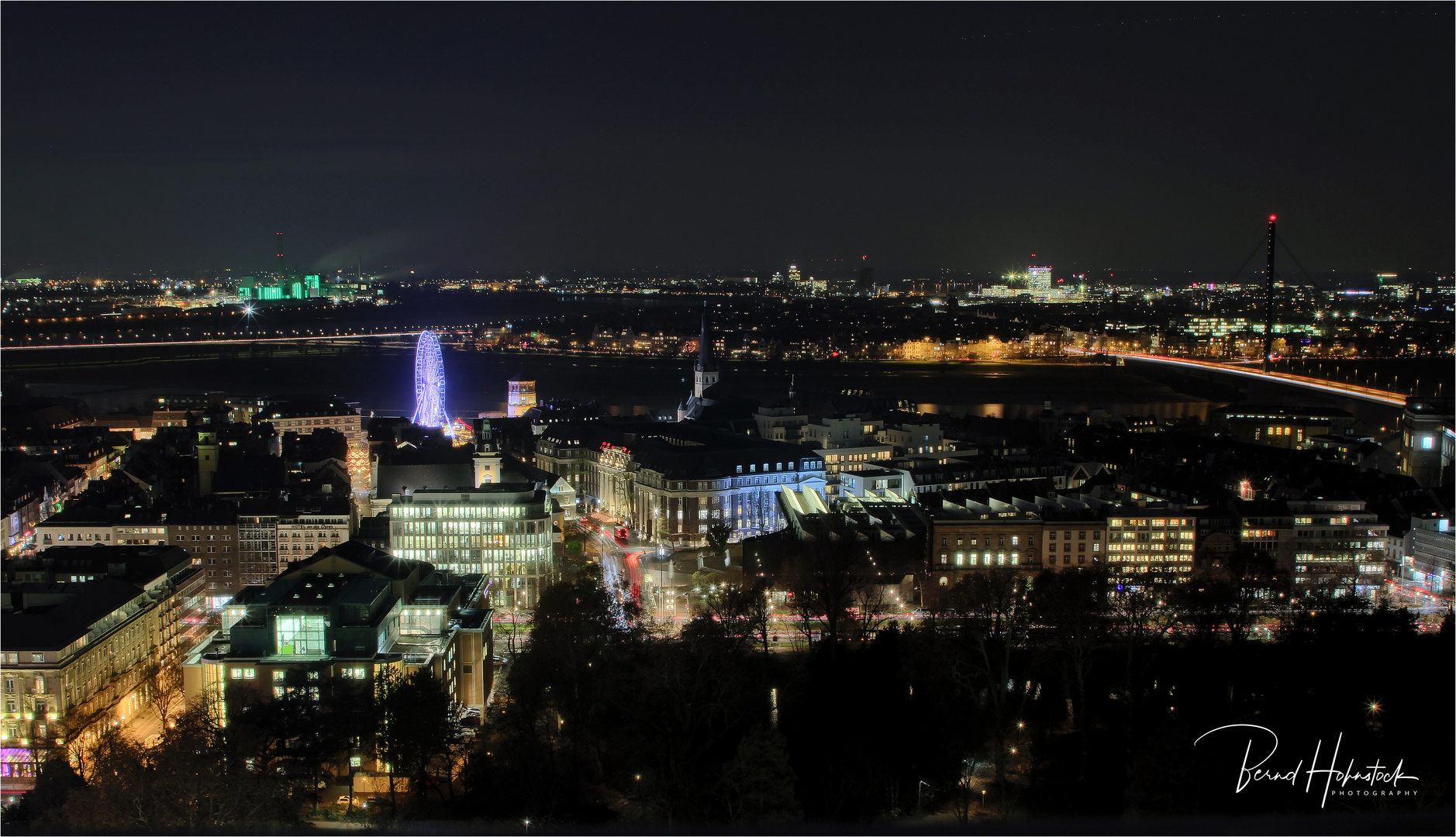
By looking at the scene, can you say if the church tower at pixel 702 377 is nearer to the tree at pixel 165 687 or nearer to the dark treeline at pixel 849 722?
the dark treeline at pixel 849 722

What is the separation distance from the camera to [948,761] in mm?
4957

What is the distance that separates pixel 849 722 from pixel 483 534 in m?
3.78

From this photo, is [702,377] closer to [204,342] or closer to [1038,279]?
[204,342]

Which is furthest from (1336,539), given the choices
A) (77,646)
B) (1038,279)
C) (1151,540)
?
(1038,279)

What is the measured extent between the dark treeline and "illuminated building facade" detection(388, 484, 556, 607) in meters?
1.42

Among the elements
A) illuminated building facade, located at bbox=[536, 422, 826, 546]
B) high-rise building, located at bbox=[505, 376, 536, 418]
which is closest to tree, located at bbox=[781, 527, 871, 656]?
illuminated building facade, located at bbox=[536, 422, 826, 546]

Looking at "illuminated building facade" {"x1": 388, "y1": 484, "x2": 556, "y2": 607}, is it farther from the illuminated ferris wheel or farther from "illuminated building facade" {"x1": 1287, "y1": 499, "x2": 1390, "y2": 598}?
the illuminated ferris wheel

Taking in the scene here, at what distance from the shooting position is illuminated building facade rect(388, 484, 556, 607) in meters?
8.07

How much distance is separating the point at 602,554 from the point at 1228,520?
4.70 metres

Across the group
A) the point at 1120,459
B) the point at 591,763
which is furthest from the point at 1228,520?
the point at 591,763

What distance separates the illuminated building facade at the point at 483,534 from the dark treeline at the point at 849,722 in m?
1.42

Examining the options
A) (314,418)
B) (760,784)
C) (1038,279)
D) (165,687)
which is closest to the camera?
(760,784)

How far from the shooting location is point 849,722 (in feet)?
17.4

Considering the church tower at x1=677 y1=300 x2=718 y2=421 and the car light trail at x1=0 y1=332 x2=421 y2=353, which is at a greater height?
the car light trail at x1=0 y1=332 x2=421 y2=353
